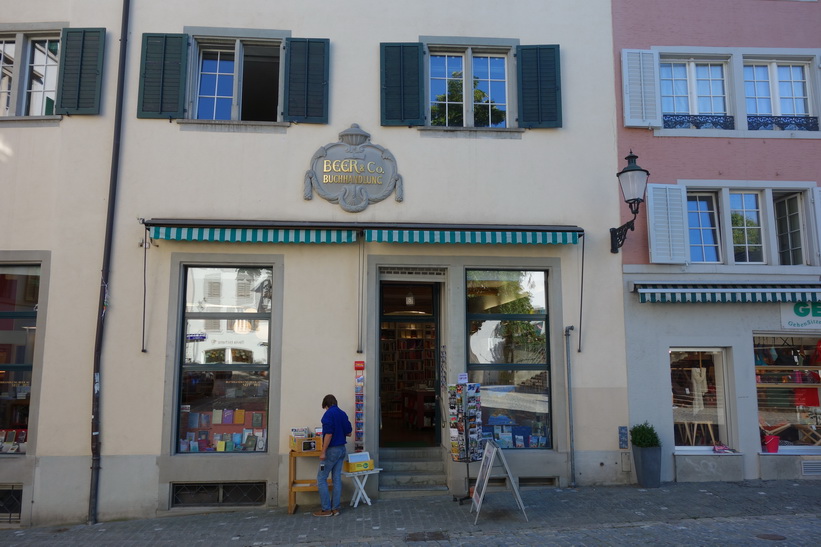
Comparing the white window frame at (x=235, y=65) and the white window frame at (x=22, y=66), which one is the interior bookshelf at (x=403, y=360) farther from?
the white window frame at (x=22, y=66)

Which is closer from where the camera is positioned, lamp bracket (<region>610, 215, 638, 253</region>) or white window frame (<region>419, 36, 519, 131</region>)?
lamp bracket (<region>610, 215, 638, 253</region>)

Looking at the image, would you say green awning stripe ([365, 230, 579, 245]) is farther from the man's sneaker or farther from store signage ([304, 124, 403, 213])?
the man's sneaker

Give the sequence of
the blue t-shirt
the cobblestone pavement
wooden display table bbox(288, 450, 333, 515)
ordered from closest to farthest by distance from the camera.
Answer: the cobblestone pavement
the blue t-shirt
wooden display table bbox(288, 450, 333, 515)

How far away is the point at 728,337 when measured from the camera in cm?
943

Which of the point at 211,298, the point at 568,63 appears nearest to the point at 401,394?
the point at 211,298

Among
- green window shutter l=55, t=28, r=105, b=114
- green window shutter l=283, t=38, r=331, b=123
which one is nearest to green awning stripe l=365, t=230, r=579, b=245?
green window shutter l=283, t=38, r=331, b=123

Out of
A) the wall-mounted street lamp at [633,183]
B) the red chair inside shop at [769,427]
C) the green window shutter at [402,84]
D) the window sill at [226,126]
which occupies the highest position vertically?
the green window shutter at [402,84]

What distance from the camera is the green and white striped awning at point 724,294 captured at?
29.6 ft

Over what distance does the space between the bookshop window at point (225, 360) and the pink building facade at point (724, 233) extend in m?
5.75

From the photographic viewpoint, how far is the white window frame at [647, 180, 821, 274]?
941 cm

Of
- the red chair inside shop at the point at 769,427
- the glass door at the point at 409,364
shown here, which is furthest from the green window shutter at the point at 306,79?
the red chair inside shop at the point at 769,427

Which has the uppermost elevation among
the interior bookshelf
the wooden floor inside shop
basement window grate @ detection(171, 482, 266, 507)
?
the interior bookshelf

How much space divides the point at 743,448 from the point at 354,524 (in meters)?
6.19

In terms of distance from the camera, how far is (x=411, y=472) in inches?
360
